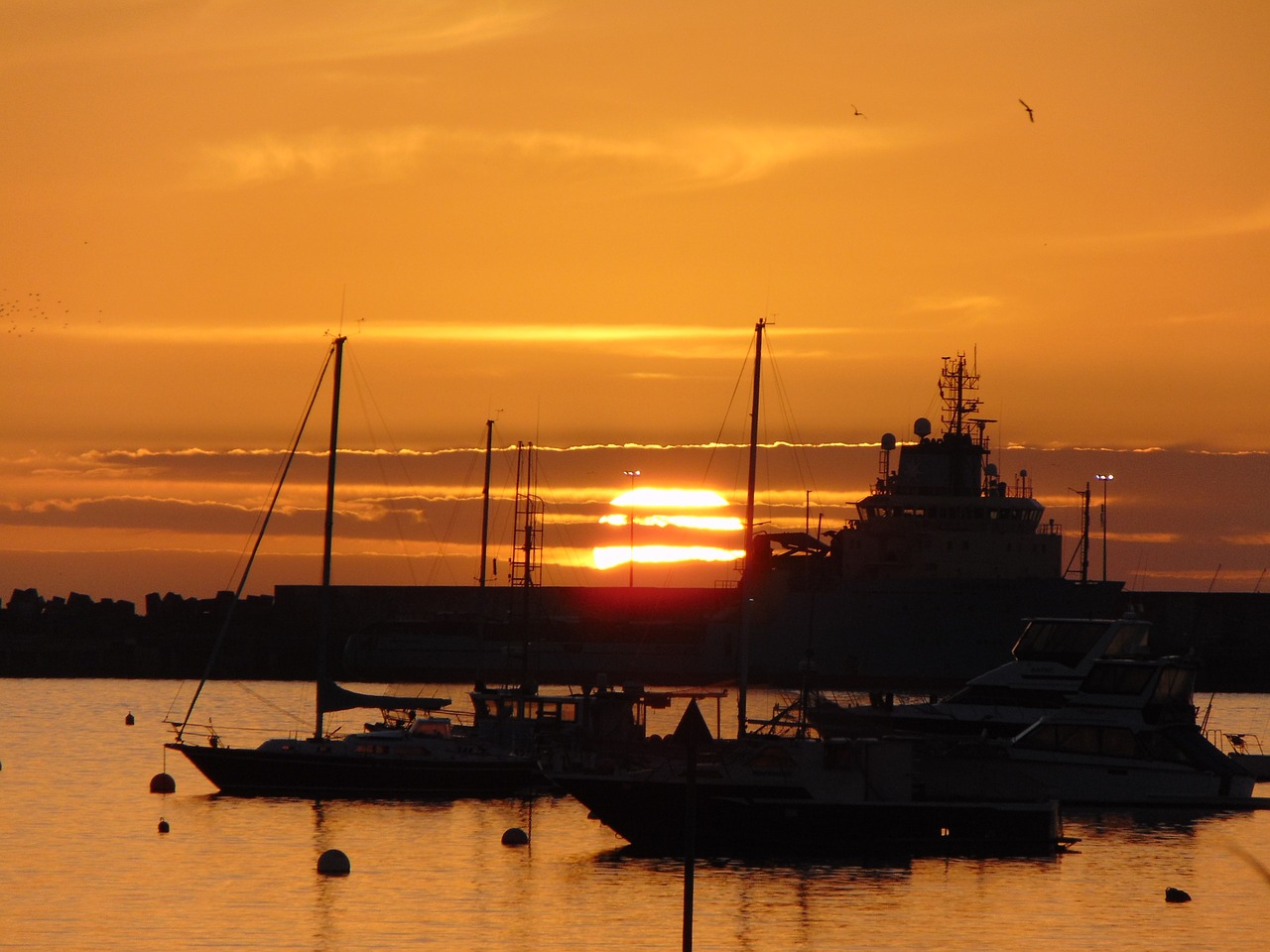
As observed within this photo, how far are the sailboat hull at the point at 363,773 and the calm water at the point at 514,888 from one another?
664 millimetres

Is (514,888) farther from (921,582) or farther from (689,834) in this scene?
(921,582)

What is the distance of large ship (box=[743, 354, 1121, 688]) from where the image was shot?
9250cm

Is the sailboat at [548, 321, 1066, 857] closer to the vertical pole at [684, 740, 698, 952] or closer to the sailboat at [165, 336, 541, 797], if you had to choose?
the sailboat at [165, 336, 541, 797]

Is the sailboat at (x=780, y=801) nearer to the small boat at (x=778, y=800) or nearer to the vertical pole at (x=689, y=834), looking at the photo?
the small boat at (x=778, y=800)

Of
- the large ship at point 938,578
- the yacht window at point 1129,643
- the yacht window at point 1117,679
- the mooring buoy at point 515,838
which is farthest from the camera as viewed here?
the large ship at point 938,578

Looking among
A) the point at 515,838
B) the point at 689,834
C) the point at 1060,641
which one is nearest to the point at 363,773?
the point at 515,838

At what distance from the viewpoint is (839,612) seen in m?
95.4

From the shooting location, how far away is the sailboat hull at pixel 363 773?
51062 millimetres

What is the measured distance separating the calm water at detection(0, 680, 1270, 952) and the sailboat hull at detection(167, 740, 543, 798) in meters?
0.66

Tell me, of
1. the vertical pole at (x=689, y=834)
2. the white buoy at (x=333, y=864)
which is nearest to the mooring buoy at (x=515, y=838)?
the white buoy at (x=333, y=864)

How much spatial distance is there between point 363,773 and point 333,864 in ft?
37.2

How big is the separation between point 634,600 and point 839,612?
37.1 metres

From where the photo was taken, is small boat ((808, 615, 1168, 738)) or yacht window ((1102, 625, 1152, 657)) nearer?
yacht window ((1102, 625, 1152, 657))

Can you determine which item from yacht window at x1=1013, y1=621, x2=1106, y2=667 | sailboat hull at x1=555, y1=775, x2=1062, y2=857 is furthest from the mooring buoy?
yacht window at x1=1013, y1=621, x2=1106, y2=667
